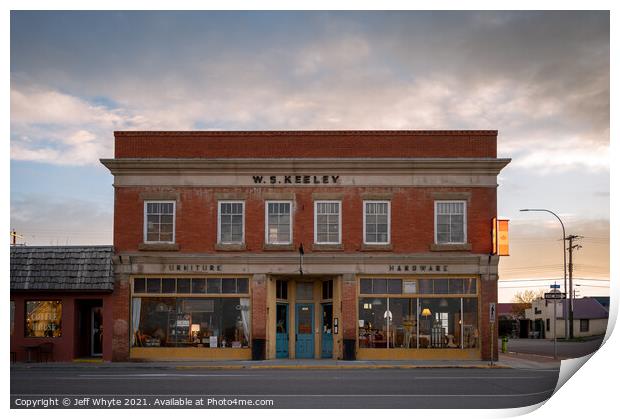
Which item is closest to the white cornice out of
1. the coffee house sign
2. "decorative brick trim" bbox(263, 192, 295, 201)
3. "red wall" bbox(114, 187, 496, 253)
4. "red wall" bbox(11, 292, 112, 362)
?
the coffee house sign

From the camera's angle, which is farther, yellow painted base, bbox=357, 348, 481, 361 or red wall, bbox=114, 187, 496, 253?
red wall, bbox=114, 187, 496, 253

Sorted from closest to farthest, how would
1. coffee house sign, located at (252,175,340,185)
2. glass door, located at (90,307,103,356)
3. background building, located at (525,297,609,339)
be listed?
coffee house sign, located at (252,175,340,185), glass door, located at (90,307,103,356), background building, located at (525,297,609,339)

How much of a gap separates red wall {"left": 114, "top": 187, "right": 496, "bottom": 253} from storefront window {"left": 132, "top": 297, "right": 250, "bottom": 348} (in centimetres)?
221

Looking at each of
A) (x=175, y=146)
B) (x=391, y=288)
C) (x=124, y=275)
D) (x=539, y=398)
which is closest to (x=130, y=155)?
(x=175, y=146)

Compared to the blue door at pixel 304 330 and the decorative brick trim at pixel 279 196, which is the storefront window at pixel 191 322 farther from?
the decorative brick trim at pixel 279 196

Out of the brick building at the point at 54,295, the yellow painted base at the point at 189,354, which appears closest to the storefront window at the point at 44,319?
the brick building at the point at 54,295

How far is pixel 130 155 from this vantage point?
33562mm

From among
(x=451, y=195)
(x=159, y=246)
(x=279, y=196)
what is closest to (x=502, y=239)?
(x=451, y=195)

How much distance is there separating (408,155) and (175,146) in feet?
31.6

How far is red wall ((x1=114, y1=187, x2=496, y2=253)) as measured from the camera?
3294cm

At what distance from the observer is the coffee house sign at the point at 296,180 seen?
3309cm

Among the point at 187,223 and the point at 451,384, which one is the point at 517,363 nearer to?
the point at 451,384

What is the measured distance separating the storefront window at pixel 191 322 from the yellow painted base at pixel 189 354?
0.65ft

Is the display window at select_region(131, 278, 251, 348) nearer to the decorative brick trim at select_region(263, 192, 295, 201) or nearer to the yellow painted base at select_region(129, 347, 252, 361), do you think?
the yellow painted base at select_region(129, 347, 252, 361)
